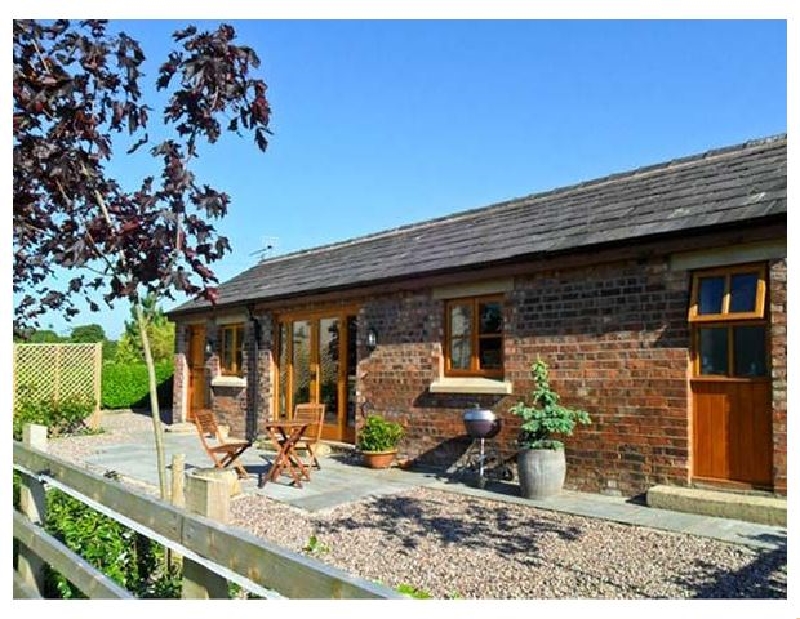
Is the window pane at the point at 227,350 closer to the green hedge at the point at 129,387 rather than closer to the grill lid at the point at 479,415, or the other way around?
the green hedge at the point at 129,387

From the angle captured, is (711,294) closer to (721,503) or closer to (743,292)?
(743,292)

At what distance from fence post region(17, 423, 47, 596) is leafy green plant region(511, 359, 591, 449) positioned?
17.4 feet

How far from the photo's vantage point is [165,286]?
412 centimetres

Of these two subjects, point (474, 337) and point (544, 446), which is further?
point (474, 337)

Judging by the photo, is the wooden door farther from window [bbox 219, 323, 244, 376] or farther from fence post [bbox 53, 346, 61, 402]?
fence post [bbox 53, 346, 61, 402]

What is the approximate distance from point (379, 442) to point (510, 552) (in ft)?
15.4

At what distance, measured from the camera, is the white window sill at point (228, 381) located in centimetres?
1536

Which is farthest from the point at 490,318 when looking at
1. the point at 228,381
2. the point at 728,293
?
the point at 228,381

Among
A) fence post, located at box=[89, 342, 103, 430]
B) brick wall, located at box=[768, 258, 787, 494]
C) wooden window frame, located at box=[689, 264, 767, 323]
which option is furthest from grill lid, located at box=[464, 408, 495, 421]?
fence post, located at box=[89, 342, 103, 430]

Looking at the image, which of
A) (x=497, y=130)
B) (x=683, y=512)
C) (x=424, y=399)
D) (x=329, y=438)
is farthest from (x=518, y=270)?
(x=329, y=438)

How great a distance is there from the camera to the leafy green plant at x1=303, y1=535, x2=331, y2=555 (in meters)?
5.17

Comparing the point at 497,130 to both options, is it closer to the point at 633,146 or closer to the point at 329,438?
the point at 633,146

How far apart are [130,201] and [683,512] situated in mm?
6276

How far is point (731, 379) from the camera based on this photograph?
7449 millimetres
